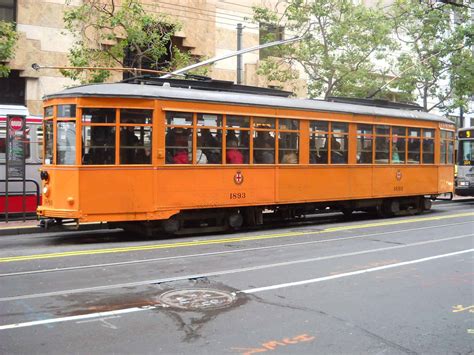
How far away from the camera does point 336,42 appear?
933 inches

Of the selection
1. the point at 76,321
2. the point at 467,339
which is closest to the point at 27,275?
the point at 76,321

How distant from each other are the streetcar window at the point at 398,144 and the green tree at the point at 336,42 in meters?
6.40

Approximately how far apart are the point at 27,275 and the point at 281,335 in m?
4.64

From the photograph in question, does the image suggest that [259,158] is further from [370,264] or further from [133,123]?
[370,264]

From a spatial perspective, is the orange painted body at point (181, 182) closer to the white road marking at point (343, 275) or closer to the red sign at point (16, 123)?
the red sign at point (16, 123)

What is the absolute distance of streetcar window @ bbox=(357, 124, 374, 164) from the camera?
16516 mm

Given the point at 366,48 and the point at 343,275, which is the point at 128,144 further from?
the point at 366,48

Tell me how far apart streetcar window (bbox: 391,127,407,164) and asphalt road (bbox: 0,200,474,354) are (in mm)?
5687

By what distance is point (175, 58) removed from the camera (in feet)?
70.4

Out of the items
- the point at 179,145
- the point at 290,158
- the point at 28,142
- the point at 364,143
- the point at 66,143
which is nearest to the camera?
the point at 66,143

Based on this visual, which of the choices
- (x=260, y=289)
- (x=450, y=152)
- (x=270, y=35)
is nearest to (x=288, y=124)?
(x=260, y=289)

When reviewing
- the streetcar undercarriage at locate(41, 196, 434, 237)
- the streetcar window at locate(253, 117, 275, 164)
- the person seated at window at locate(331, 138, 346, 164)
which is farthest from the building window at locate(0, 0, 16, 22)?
the person seated at window at locate(331, 138, 346, 164)

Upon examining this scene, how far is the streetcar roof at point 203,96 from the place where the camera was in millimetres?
11766

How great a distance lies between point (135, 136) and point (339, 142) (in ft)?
21.6
